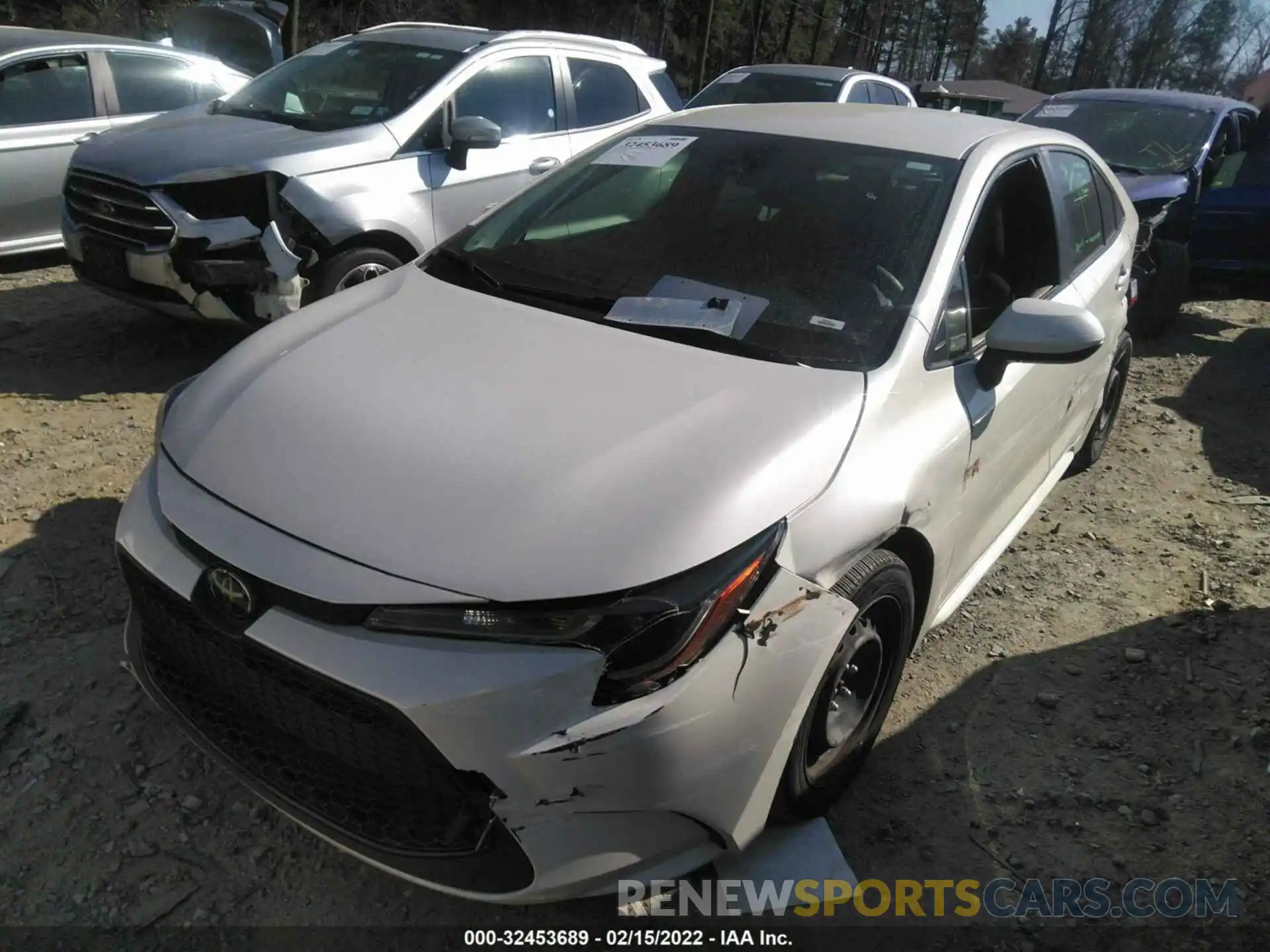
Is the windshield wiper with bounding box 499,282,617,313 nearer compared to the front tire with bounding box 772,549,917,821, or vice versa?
the front tire with bounding box 772,549,917,821

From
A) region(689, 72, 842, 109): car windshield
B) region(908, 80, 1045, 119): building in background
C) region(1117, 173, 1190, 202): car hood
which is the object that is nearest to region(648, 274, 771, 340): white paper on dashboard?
region(1117, 173, 1190, 202): car hood

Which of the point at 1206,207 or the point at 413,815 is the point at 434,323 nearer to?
the point at 413,815

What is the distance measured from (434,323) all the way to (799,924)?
1804 mm

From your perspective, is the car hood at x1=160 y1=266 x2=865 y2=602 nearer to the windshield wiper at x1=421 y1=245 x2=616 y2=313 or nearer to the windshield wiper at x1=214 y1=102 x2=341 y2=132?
the windshield wiper at x1=421 y1=245 x2=616 y2=313

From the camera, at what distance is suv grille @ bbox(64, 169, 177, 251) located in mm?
4715

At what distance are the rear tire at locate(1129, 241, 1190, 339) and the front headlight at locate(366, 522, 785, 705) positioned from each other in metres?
6.57

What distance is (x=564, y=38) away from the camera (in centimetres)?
613

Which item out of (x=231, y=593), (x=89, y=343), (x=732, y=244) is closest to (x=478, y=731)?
(x=231, y=593)

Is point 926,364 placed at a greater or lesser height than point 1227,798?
greater

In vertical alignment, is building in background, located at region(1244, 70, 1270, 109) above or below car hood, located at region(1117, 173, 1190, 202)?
above

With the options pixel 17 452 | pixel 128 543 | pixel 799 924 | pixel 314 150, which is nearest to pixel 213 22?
pixel 314 150

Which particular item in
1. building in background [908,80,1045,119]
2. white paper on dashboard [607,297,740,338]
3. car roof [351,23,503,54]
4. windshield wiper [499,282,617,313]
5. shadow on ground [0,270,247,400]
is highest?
car roof [351,23,503,54]

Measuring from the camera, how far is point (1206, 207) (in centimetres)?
753

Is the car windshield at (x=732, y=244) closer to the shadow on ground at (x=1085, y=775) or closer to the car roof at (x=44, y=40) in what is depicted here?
the shadow on ground at (x=1085, y=775)
